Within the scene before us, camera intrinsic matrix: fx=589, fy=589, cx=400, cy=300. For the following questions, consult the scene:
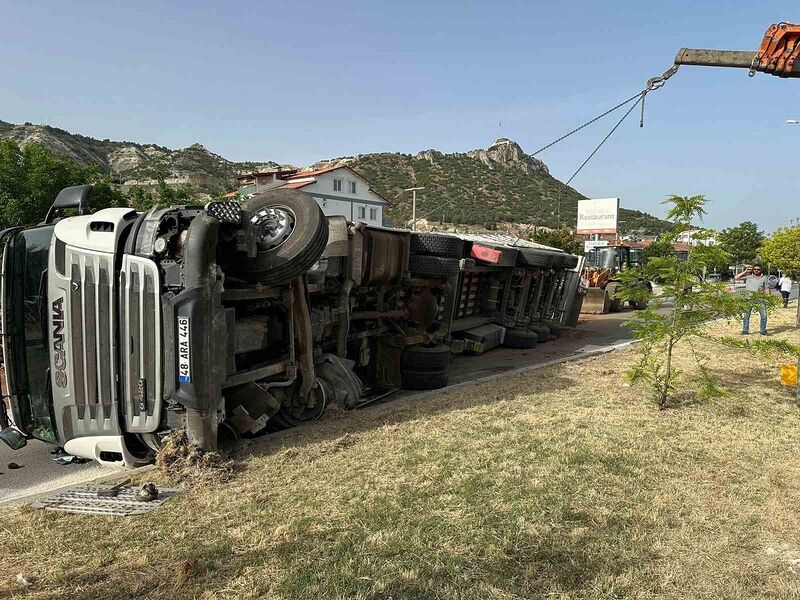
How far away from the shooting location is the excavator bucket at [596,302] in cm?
1891

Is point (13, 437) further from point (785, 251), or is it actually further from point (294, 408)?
point (785, 251)

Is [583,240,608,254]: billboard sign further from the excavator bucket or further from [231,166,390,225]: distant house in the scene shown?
[231,166,390,225]: distant house

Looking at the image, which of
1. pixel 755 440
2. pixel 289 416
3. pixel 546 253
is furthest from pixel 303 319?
pixel 546 253

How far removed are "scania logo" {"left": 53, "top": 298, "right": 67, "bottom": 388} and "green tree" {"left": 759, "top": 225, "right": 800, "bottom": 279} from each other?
68.0ft

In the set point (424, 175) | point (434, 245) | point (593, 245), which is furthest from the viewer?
point (424, 175)

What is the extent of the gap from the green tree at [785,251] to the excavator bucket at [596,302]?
611 centimetres

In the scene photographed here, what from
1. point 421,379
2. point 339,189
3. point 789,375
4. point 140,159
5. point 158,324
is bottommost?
point 421,379

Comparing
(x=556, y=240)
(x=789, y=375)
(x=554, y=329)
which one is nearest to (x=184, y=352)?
(x=789, y=375)

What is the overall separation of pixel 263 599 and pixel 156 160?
267 feet

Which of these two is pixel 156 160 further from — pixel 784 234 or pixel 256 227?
pixel 256 227

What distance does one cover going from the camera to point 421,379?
7.29m

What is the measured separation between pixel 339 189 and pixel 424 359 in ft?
165

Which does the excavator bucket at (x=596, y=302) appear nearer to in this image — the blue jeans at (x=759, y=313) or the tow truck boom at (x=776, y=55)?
the blue jeans at (x=759, y=313)

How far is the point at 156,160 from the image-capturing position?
247 ft
